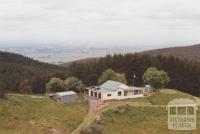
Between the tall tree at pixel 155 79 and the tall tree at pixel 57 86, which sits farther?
the tall tree at pixel 57 86

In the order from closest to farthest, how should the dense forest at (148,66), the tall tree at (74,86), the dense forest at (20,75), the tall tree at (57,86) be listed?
the tall tree at (74,86) < the tall tree at (57,86) < the dense forest at (148,66) < the dense forest at (20,75)

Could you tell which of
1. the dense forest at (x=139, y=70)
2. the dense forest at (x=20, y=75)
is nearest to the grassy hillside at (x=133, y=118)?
the dense forest at (x=20, y=75)

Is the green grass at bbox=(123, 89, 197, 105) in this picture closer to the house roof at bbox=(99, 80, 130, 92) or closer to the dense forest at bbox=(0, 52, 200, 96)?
the house roof at bbox=(99, 80, 130, 92)

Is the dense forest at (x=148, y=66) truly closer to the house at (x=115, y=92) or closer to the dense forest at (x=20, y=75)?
the dense forest at (x=20, y=75)

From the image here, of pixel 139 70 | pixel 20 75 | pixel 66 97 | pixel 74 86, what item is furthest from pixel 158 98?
pixel 20 75

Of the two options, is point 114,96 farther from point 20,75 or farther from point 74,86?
point 20,75

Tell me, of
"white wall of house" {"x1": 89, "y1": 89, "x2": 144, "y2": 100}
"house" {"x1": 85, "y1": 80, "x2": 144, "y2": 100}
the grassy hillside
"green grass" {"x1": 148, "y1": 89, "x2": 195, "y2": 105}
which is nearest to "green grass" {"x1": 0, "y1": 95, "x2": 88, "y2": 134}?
the grassy hillside
